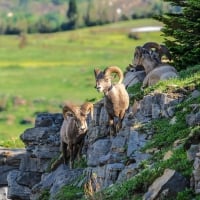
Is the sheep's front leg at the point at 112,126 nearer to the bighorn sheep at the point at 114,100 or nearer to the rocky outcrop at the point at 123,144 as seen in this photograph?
the bighorn sheep at the point at 114,100

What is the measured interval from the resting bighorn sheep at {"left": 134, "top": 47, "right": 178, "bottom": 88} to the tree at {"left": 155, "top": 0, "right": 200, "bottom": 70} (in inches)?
49.1

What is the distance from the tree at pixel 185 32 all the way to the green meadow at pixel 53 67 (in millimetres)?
32324

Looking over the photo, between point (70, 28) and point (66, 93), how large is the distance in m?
95.8

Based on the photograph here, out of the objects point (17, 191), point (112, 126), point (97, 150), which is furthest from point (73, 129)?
point (17, 191)

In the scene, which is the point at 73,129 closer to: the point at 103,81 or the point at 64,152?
the point at 64,152

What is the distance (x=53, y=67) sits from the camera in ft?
395

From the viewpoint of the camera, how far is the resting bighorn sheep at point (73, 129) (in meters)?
25.0

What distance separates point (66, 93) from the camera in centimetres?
9706

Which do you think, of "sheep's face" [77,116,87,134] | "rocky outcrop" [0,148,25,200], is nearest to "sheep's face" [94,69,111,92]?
"sheep's face" [77,116,87,134]

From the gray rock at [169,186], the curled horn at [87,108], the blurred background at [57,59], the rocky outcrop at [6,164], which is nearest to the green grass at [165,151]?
the gray rock at [169,186]

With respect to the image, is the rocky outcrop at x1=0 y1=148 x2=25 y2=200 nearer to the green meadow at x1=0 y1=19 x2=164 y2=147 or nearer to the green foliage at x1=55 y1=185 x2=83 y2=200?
the green foliage at x1=55 y1=185 x2=83 y2=200

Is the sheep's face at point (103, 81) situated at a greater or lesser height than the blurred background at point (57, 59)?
greater

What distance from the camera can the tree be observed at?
93.9 ft

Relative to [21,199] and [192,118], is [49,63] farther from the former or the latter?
[192,118]
